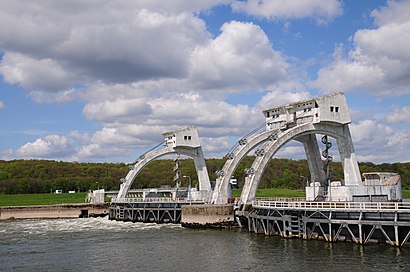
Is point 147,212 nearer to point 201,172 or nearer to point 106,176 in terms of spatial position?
point 201,172

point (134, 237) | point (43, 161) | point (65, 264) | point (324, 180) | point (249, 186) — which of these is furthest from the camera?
point (43, 161)

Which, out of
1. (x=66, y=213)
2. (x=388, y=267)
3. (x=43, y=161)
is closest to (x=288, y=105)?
(x=388, y=267)

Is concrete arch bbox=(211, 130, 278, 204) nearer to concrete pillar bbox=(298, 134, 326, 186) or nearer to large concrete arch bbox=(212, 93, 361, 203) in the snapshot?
large concrete arch bbox=(212, 93, 361, 203)

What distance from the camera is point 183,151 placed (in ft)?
209

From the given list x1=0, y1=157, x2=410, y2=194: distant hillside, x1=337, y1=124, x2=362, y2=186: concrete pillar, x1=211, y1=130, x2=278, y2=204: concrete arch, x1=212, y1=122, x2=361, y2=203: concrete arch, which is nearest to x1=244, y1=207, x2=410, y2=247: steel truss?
x1=212, y1=122, x2=361, y2=203: concrete arch

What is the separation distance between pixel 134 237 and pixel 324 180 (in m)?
21.2

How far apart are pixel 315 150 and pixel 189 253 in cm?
2357

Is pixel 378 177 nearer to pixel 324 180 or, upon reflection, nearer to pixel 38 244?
pixel 324 180

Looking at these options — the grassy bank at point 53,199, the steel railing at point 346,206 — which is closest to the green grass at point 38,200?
the grassy bank at point 53,199

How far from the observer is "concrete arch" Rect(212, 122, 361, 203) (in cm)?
4625

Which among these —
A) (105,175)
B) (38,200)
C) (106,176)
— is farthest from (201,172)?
(105,175)

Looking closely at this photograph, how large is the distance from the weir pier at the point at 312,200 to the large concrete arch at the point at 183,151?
5.91 meters

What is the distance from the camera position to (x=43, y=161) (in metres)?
139

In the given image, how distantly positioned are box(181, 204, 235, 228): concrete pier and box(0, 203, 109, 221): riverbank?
26004 mm
